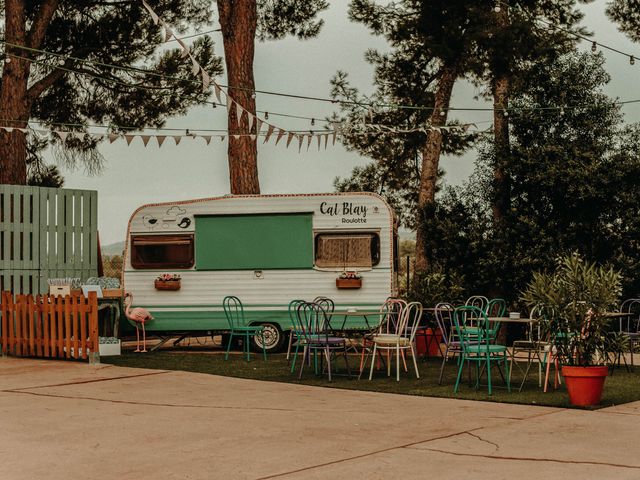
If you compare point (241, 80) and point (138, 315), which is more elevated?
point (241, 80)

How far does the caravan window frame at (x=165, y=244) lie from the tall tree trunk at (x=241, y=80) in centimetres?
203

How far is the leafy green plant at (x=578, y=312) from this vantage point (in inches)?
384

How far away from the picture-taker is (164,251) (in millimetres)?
17078

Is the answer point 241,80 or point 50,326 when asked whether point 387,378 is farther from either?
point 241,80

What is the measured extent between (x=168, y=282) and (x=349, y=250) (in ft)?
9.79

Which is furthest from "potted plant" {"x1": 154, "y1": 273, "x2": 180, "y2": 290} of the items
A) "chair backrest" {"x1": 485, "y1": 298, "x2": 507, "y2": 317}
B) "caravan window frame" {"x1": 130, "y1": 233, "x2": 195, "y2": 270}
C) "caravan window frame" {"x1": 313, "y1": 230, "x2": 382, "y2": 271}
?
"chair backrest" {"x1": 485, "y1": 298, "x2": 507, "y2": 317}

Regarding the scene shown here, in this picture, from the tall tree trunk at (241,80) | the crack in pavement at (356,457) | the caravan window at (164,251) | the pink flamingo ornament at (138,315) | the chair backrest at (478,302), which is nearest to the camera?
the crack in pavement at (356,457)

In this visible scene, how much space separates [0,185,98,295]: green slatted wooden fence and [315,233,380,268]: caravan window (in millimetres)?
3719

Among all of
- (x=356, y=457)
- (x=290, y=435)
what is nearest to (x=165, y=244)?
(x=290, y=435)

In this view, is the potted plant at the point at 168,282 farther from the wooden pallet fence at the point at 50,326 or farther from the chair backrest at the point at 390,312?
the chair backrest at the point at 390,312

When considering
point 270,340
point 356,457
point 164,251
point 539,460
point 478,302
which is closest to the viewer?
point 539,460

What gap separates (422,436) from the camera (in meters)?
7.93

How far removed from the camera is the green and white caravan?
1638 cm

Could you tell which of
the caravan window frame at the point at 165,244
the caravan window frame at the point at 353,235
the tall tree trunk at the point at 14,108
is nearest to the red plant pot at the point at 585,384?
the caravan window frame at the point at 353,235
